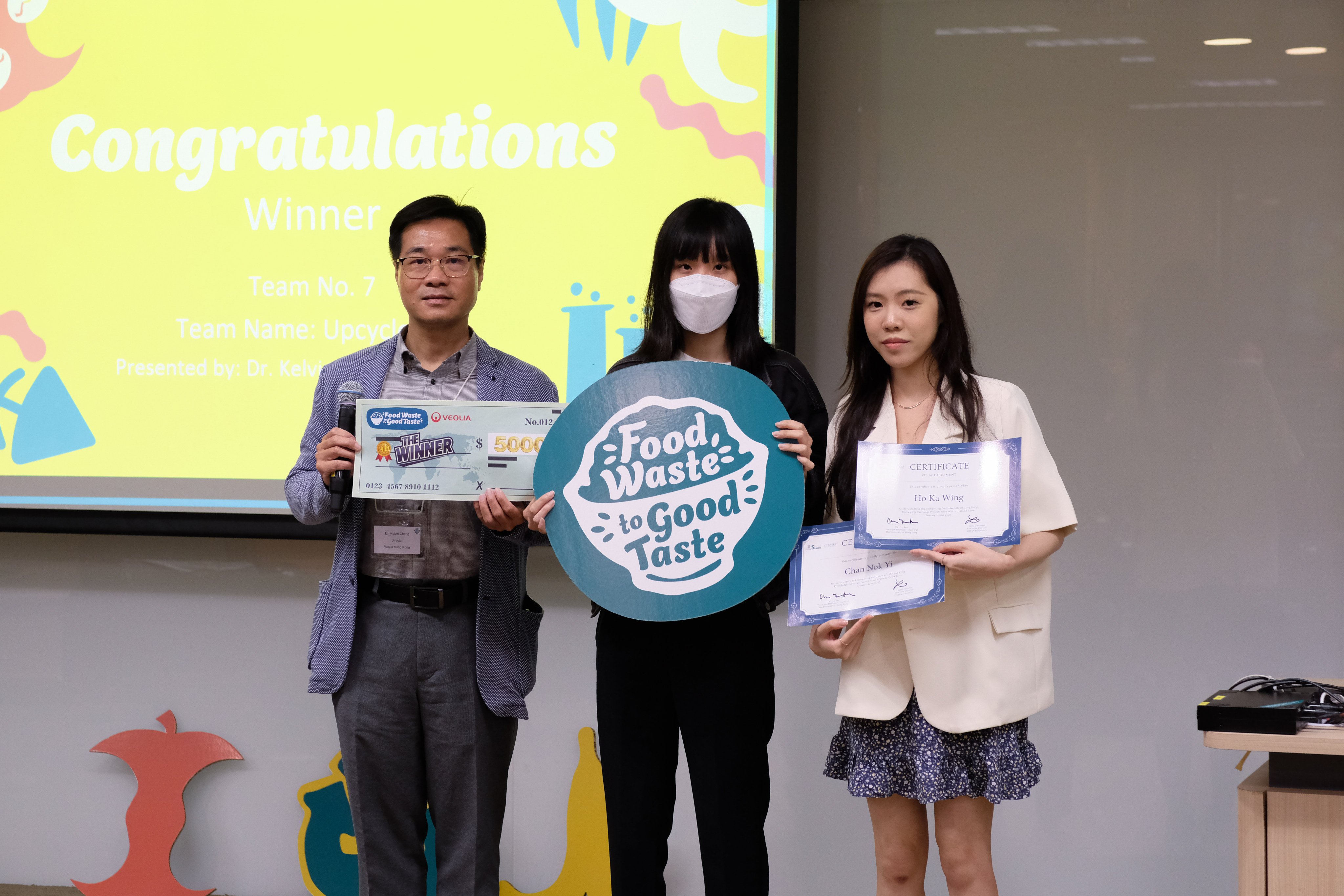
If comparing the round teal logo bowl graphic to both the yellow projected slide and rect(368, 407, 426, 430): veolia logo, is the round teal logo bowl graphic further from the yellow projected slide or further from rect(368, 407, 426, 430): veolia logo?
the yellow projected slide

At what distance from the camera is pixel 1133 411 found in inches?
109

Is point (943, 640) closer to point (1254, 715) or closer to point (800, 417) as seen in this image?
point (800, 417)

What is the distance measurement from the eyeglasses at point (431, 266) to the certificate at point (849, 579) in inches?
31.0

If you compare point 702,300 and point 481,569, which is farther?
point 481,569

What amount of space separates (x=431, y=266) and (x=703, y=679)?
879 mm

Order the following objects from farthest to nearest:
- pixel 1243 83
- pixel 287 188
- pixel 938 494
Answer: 1. pixel 287 188
2. pixel 1243 83
3. pixel 938 494

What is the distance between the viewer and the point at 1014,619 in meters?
1.69

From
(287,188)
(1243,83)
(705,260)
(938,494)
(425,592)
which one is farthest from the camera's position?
(287,188)

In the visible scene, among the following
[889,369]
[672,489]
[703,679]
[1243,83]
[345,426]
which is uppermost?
[1243,83]

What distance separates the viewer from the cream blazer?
5.47 ft

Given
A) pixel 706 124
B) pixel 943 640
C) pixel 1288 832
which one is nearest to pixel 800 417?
pixel 943 640

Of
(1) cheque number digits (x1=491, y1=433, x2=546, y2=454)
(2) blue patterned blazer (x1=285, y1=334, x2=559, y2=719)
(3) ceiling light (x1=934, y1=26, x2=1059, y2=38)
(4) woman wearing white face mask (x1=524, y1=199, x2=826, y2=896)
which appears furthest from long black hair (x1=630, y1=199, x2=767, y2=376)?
(3) ceiling light (x1=934, y1=26, x2=1059, y2=38)

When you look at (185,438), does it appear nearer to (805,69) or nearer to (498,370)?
(498,370)

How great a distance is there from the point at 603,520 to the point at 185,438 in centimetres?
169
